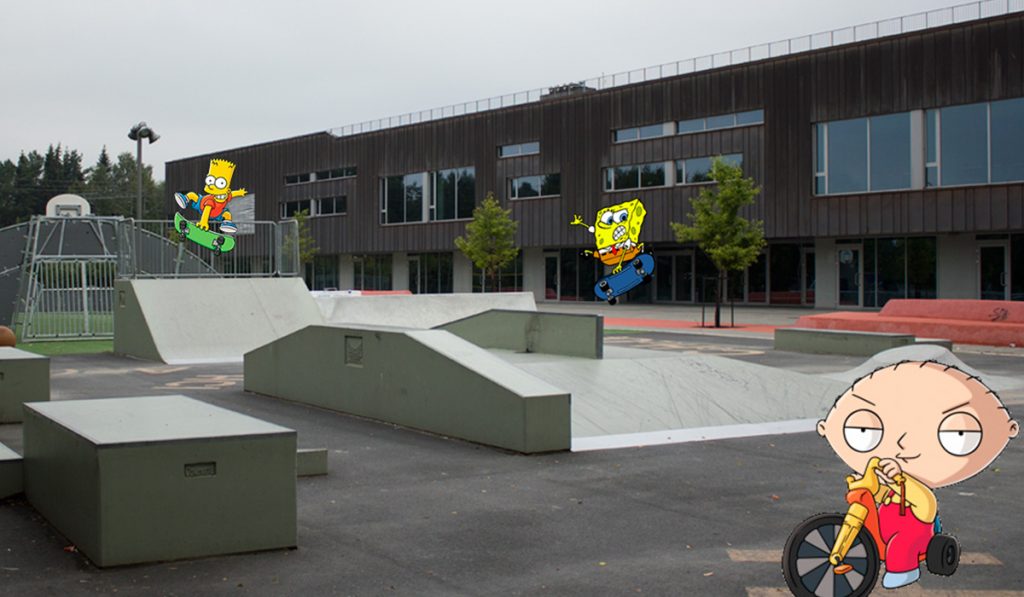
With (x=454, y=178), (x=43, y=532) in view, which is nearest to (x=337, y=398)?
(x=43, y=532)

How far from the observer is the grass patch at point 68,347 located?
931 inches

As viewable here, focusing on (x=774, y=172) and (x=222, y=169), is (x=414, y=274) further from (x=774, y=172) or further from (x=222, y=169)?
(x=774, y=172)

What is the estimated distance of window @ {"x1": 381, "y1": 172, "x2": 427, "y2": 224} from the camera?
2459 inches

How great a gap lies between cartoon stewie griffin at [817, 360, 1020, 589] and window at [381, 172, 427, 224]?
59559 millimetres

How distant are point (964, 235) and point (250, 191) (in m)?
52.3

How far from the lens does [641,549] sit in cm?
681

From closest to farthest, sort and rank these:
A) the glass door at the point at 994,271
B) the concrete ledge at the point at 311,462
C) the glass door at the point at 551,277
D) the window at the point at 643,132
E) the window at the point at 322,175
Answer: the concrete ledge at the point at 311,462 < the glass door at the point at 994,271 < the window at the point at 643,132 < the glass door at the point at 551,277 < the window at the point at 322,175

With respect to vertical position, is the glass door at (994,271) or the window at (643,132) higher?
the window at (643,132)

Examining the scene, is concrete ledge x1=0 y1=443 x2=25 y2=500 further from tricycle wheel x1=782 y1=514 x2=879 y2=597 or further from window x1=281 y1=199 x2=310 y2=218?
window x1=281 y1=199 x2=310 y2=218

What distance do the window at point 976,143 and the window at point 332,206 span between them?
39.3m

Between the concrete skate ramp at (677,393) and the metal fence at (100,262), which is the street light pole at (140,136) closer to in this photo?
the metal fence at (100,262)

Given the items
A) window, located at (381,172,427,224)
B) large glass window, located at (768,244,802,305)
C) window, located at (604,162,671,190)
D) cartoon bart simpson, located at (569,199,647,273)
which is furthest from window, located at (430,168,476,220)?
large glass window, located at (768,244,802,305)

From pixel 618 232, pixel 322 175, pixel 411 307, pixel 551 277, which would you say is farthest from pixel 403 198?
pixel 411 307

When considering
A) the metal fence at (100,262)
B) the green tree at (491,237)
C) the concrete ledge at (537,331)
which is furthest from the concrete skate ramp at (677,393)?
the green tree at (491,237)
